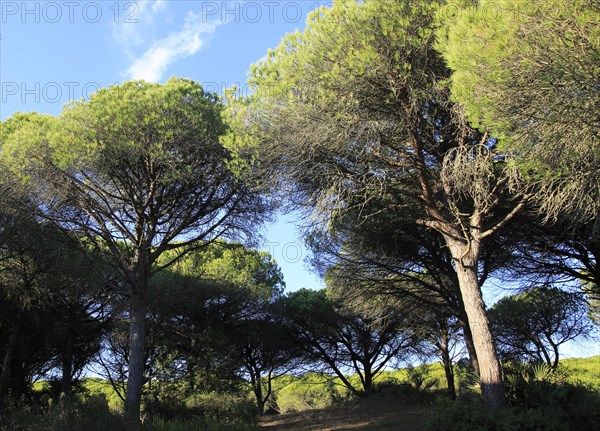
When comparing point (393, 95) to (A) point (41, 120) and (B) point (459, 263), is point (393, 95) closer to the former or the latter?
(B) point (459, 263)

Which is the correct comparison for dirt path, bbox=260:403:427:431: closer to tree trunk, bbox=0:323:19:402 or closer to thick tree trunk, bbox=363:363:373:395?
thick tree trunk, bbox=363:363:373:395

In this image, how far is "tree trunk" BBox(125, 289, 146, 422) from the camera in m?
9.33

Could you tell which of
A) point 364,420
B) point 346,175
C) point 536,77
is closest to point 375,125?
point 346,175

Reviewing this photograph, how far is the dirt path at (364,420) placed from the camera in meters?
10.5

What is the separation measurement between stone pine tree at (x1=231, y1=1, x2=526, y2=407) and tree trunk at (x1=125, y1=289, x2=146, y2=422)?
15.2ft

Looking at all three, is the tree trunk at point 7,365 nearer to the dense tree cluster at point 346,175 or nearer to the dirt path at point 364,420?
the dense tree cluster at point 346,175

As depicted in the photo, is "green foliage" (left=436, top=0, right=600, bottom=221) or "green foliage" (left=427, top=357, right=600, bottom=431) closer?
"green foliage" (left=436, top=0, right=600, bottom=221)

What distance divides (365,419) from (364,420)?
0.56 feet

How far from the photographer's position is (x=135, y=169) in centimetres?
1048

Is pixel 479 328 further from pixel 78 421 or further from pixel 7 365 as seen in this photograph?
pixel 7 365

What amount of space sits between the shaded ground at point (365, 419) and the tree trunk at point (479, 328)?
7.82ft

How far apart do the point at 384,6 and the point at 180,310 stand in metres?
14.2

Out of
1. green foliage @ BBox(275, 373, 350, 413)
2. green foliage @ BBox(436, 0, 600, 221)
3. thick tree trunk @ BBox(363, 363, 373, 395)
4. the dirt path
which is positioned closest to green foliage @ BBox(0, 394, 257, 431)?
the dirt path

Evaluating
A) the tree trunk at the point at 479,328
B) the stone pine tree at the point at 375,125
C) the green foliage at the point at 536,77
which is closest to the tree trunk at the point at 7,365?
the stone pine tree at the point at 375,125
